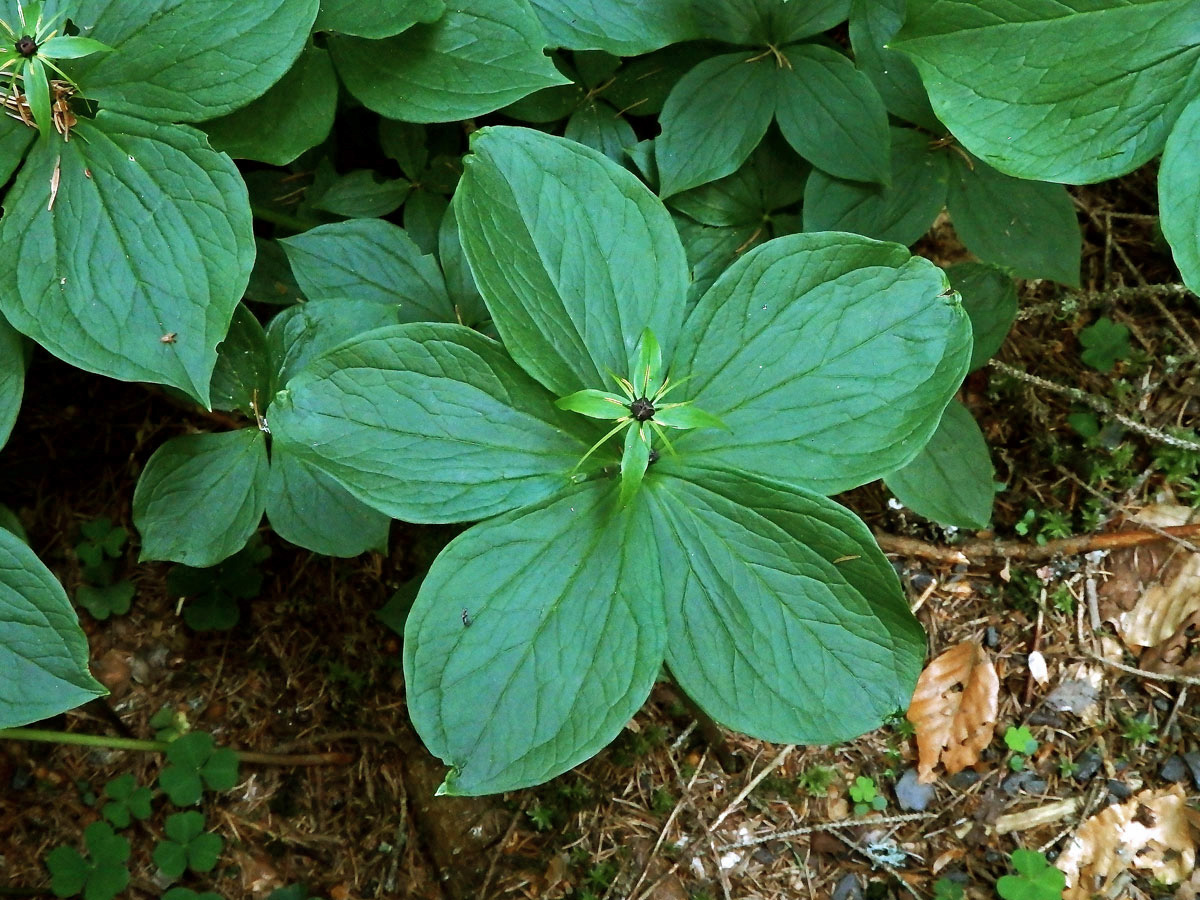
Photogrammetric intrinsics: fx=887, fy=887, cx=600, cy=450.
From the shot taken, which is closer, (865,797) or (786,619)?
(786,619)

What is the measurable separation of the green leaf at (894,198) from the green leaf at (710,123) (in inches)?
6.4

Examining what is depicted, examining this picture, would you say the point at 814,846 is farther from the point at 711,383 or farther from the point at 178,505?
the point at 178,505

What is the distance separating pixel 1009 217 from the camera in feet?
5.76

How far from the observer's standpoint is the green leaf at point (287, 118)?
5.14 feet

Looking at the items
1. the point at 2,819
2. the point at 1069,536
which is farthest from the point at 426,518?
the point at 2,819

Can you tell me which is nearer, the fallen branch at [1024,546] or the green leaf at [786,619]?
the green leaf at [786,619]

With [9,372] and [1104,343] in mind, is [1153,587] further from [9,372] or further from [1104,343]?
[9,372]

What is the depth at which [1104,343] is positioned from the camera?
6.93 ft

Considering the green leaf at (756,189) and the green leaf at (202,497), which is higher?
the green leaf at (756,189)

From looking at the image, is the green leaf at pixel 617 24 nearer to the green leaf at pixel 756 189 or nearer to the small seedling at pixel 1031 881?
the green leaf at pixel 756 189

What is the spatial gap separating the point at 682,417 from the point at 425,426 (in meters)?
0.35

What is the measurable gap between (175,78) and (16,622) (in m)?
0.90

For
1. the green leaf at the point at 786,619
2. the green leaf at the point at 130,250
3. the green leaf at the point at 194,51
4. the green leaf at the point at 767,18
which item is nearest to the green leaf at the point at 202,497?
the green leaf at the point at 130,250

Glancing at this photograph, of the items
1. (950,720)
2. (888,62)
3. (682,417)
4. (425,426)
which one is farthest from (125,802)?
(888,62)
